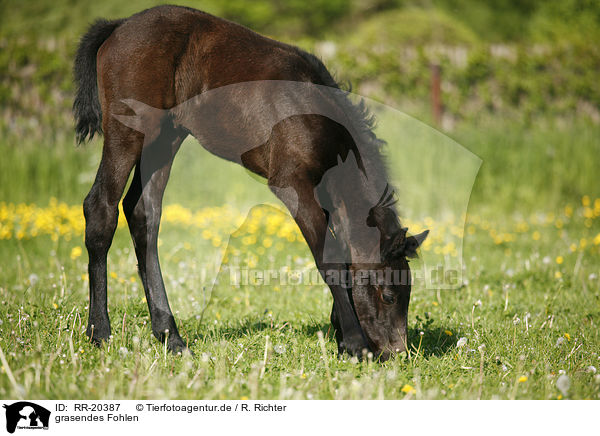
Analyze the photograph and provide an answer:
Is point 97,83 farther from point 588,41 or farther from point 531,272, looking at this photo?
point 588,41

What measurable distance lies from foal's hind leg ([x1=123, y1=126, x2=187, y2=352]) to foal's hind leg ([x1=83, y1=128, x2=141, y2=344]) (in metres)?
0.20

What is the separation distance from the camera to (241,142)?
138 inches

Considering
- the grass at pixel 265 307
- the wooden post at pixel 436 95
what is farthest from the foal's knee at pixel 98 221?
the wooden post at pixel 436 95

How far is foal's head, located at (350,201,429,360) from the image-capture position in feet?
10.8

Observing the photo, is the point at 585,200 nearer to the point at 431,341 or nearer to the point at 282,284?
the point at 282,284

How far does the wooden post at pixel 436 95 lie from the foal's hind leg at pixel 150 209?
762 cm

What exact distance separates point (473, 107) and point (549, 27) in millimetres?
Answer: 9558

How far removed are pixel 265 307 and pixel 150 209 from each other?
130 centimetres

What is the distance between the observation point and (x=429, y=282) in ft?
16.6

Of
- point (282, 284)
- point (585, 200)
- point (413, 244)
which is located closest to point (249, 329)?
point (282, 284)

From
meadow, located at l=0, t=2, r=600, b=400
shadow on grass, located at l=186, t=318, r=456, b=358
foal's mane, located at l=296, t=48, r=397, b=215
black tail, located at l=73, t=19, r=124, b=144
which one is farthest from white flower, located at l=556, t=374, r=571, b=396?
black tail, located at l=73, t=19, r=124, b=144
